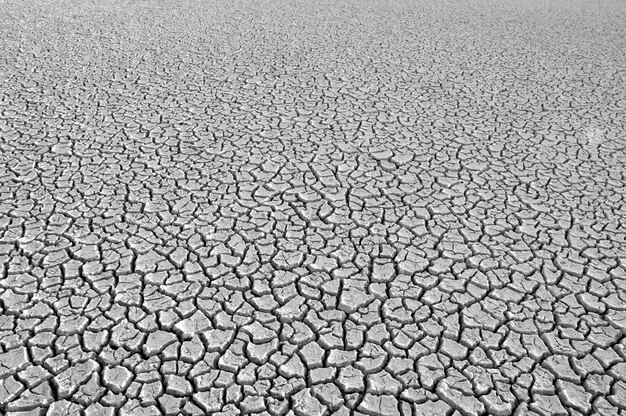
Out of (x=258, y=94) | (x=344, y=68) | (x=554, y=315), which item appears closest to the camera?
(x=554, y=315)

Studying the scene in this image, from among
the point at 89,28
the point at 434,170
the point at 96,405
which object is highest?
the point at 89,28

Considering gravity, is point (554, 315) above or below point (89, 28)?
below

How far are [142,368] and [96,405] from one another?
16 centimetres

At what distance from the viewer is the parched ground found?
161cm

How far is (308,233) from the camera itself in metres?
2.27

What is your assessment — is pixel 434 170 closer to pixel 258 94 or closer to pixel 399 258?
pixel 399 258

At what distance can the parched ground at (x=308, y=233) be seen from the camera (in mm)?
1613

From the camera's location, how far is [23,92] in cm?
346

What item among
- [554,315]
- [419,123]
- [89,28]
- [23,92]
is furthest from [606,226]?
[89,28]

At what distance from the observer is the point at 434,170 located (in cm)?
277

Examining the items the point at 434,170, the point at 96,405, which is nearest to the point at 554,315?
the point at 434,170

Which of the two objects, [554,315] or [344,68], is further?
[344,68]

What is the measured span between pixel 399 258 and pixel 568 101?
2.20 metres

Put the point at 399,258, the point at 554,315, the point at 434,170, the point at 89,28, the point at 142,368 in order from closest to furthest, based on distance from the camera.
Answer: the point at 142,368 < the point at 554,315 < the point at 399,258 < the point at 434,170 < the point at 89,28
